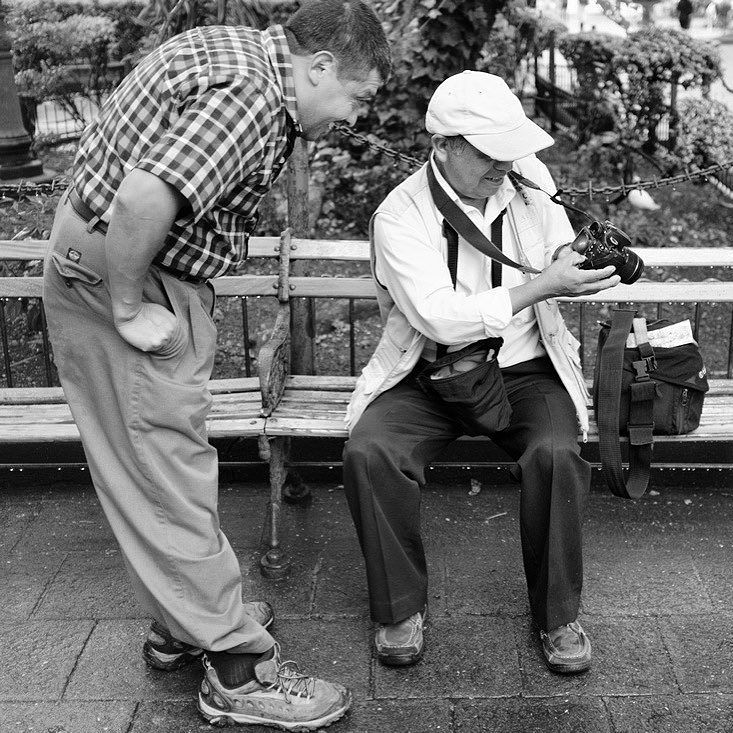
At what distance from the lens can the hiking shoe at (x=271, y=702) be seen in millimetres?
2773

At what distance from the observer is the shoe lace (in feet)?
9.18

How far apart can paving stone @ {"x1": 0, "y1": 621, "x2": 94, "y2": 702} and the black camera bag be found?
5.71 feet

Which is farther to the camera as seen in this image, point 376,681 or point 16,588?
point 16,588

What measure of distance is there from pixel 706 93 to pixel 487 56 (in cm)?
150

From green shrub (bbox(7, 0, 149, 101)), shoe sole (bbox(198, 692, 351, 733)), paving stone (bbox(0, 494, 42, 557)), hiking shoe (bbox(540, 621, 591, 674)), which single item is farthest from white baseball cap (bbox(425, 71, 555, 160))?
green shrub (bbox(7, 0, 149, 101))

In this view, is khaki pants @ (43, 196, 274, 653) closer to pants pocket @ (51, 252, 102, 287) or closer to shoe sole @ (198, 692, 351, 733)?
pants pocket @ (51, 252, 102, 287)

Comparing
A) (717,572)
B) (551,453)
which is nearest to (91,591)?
(551,453)

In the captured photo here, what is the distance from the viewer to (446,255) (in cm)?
315

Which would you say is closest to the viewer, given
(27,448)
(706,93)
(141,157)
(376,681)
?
(141,157)

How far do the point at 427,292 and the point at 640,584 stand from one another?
1.25m

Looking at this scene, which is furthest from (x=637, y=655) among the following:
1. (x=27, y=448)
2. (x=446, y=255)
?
(x=27, y=448)

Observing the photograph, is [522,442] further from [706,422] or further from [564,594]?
[706,422]

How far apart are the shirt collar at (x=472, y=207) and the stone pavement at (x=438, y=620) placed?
1235 mm

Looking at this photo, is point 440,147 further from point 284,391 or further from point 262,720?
point 262,720
